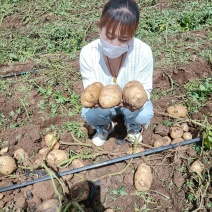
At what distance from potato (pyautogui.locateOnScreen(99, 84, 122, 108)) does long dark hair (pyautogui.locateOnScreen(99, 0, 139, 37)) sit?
0.49 metres

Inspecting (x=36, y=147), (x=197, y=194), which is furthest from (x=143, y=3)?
(x=197, y=194)

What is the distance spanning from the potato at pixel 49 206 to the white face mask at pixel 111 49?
1405 millimetres

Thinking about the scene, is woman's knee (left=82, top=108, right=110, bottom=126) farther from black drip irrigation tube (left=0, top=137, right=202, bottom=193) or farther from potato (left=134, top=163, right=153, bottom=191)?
potato (left=134, top=163, right=153, bottom=191)

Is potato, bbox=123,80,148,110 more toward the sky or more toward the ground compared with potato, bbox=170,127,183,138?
more toward the sky

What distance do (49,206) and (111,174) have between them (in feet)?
2.15

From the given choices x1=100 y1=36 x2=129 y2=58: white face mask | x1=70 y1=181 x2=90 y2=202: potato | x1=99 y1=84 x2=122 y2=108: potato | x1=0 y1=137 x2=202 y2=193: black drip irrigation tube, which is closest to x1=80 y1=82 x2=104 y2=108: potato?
x1=99 y1=84 x2=122 y2=108: potato

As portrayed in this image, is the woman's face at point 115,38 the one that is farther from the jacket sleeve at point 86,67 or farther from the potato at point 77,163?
the potato at point 77,163

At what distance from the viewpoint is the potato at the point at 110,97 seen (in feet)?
7.80

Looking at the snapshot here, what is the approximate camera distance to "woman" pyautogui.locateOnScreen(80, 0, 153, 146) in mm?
2145

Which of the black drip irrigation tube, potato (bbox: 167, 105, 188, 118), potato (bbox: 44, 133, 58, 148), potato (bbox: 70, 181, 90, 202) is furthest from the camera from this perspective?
potato (bbox: 167, 105, 188, 118)

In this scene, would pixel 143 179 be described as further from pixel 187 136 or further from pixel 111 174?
pixel 187 136

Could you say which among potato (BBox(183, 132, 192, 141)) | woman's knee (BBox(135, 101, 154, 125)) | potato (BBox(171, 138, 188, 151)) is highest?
woman's knee (BBox(135, 101, 154, 125))

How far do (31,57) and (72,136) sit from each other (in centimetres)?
177

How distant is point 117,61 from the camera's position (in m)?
2.59
